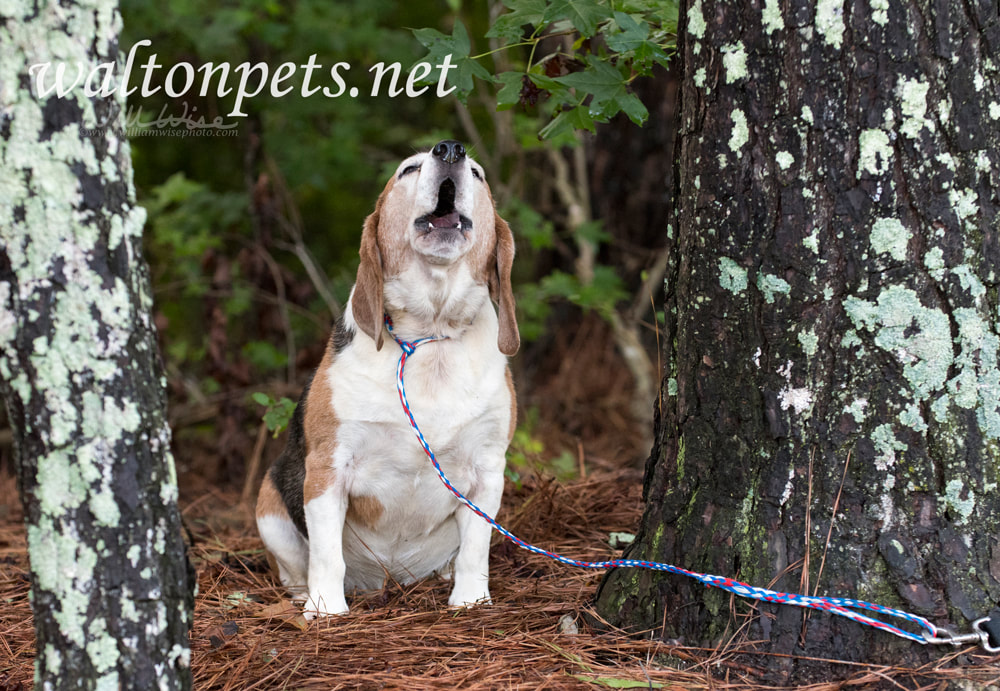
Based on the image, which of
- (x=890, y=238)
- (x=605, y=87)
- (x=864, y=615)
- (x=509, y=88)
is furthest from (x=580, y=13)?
(x=864, y=615)

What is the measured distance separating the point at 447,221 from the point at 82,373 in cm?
188

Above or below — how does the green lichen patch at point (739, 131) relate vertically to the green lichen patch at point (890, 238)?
above

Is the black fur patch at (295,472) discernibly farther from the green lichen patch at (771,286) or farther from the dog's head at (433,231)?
the green lichen patch at (771,286)

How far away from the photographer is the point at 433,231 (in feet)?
11.7

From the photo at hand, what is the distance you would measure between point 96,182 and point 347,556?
91.5 inches

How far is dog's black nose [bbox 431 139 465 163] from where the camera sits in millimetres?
3553

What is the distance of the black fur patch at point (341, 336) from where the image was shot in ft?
12.0

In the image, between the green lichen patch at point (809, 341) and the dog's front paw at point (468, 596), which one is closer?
the green lichen patch at point (809, 341)

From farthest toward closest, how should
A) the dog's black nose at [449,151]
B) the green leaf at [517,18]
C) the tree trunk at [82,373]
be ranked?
1. the dog's black nose at [449,151]
2. the green leaf at [517,18]
3. the tree trunk at [82,373]

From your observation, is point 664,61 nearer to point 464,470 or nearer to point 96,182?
point 464,470

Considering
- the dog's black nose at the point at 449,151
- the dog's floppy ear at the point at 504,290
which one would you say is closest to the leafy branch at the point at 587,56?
the dog's black nose at the point at 449,151

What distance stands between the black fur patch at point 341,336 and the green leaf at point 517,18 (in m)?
1.24

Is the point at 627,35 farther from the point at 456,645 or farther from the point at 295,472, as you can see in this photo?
the point at 295,472

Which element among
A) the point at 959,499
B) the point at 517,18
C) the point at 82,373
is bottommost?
the point at 959,499
